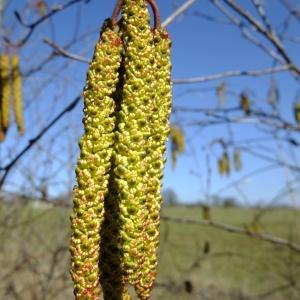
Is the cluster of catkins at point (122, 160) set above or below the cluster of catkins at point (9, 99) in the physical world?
below

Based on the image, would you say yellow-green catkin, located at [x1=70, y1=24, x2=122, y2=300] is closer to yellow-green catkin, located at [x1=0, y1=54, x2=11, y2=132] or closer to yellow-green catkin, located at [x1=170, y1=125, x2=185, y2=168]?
yellow-green catkin, located at [x1=0, y1=54, x2=11, y2=132]

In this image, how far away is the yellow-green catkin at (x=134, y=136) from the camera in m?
0.82

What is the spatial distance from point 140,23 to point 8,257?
18.9ft

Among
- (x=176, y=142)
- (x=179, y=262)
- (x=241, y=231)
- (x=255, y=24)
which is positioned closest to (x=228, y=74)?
(x=255, y=24)

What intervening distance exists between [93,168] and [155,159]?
10cm

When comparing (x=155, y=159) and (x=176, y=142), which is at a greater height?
(x=176, y=142)

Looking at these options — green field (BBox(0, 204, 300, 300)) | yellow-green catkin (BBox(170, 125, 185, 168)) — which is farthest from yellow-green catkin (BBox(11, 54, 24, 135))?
yellow-green catkin (BBox(170, 125, 185, 168))

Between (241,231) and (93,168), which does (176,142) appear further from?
(93,168)

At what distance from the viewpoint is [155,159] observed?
0.86 meters

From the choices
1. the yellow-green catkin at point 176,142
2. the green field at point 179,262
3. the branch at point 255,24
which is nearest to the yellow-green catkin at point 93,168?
the branch at point 255,24

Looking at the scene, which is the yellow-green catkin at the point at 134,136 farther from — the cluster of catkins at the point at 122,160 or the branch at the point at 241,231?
the branch at the point at 241,231

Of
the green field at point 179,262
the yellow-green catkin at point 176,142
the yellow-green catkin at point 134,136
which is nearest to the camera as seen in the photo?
the yellow-green catkin at point 134,136

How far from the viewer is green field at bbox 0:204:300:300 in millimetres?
4695

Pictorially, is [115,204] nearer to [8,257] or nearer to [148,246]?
[148,246]
